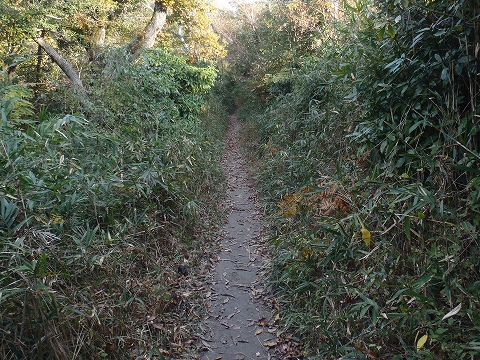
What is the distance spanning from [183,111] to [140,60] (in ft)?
6.03

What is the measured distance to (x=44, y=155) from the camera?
321 cm

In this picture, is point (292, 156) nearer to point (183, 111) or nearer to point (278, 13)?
point (183, 111)

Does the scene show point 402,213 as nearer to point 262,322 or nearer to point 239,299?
point 262,322

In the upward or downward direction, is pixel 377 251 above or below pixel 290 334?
above

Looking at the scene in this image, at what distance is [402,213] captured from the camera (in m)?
2.84

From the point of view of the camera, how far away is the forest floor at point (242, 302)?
339 cm

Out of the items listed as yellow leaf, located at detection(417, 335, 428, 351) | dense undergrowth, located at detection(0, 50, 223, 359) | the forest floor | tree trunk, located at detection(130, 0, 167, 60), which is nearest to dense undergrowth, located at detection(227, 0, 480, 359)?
yellow leaf, located at detection(417, 335, 428, 351)

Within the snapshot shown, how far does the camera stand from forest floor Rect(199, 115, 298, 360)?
3.39 meters

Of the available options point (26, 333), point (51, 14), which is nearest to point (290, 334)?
point (26, 333)

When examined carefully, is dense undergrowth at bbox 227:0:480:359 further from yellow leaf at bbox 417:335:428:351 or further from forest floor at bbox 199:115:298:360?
forest floor at bbox 199:115:298:360

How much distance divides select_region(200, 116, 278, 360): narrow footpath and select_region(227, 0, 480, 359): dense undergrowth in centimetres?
32

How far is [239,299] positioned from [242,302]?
0.23ft

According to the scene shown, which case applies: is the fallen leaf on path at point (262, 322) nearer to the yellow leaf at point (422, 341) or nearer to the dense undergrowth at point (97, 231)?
the dense undergrowth at point (97, 231)

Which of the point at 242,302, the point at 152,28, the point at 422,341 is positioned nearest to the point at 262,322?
the point at 242,302
